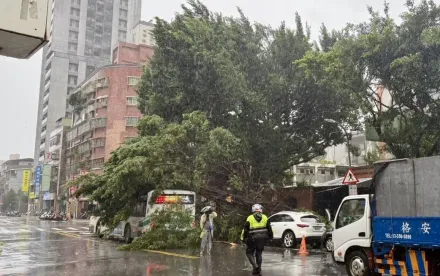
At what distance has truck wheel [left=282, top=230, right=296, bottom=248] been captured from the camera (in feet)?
58.8

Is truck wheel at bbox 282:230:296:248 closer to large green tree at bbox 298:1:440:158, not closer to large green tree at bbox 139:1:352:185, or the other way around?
large green tree at bbox 139:1:352:185

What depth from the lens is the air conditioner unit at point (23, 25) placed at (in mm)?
2119

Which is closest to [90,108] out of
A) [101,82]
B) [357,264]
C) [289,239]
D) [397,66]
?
[101,82]

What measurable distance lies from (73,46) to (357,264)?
351 feet

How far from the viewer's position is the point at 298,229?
703 inches

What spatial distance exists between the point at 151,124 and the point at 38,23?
805 inches

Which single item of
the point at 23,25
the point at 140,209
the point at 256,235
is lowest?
the point at 256,235

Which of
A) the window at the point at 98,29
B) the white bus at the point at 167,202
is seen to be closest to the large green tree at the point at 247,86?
the white bus at the point at 167,202

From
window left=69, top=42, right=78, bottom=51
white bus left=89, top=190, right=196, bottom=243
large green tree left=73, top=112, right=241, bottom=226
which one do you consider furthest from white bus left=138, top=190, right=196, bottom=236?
window left=69, top=42, right=78, bottom=51

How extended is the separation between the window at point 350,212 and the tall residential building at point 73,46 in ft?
310

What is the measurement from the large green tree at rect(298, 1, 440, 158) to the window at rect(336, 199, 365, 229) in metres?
9.73

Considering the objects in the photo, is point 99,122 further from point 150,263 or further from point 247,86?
point 150,263

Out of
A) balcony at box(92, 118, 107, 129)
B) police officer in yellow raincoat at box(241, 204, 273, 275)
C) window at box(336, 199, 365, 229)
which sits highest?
balcony at box(92, 118, 107, 129)

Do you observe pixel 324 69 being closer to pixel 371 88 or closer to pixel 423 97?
pixel 371 88
